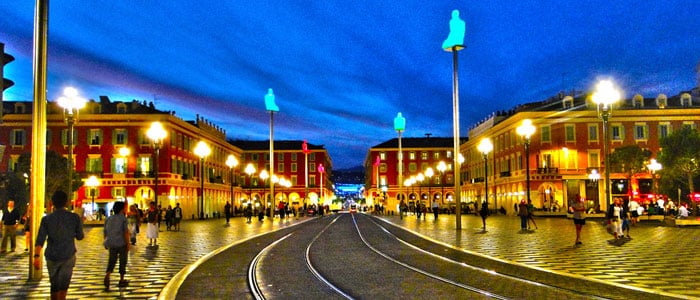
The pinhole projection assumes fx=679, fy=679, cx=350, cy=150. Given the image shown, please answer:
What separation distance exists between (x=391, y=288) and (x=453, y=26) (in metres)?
21.4

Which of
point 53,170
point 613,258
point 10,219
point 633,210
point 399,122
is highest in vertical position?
point 399,122

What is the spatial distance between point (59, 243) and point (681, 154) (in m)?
46.3

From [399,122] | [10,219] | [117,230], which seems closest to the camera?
[117,230]

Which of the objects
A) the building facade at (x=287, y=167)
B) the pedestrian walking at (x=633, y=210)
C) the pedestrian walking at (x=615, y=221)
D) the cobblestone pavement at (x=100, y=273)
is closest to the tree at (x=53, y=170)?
the cobblestone pavement at (x=100, y=273)

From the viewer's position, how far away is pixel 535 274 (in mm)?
13758

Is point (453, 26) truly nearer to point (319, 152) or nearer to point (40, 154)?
point (40, 154)

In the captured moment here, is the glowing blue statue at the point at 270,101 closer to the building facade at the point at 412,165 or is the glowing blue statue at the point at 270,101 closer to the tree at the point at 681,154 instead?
the tree at the point at 681,154

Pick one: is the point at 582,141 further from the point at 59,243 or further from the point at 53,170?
the point at 59,243

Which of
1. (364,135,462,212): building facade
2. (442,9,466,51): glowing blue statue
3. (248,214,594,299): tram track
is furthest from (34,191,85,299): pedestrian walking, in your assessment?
(364,135,462,212): building facade

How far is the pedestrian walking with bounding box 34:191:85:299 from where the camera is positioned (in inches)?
322

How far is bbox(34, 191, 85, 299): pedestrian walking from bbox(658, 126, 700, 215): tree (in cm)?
4428

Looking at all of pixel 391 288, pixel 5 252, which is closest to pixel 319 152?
pixel 5 252

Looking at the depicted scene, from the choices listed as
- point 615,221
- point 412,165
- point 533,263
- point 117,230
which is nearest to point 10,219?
point 117,230

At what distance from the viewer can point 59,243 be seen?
826cm
